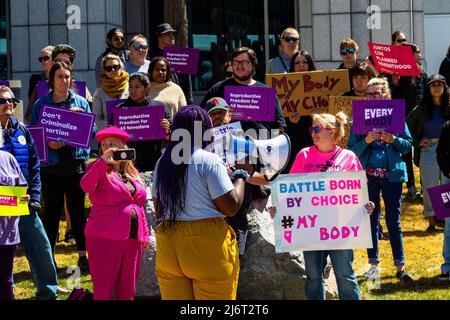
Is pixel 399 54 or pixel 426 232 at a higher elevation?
pixel 399 54

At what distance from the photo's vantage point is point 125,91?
12.0 metres

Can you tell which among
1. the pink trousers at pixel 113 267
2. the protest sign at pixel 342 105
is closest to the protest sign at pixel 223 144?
the pink trousers at pixel 113 267

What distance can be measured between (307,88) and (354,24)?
7.10 metres

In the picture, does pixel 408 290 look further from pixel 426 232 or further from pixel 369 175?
pixel 426 232

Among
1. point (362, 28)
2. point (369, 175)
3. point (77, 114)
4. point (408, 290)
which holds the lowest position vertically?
point (408, 290)

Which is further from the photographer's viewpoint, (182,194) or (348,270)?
(348,270)

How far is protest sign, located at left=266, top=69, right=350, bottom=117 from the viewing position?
12227 millimetres

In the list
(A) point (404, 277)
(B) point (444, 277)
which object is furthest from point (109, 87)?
(B) point (444, 277)

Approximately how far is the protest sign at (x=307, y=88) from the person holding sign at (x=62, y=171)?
2.32 meters

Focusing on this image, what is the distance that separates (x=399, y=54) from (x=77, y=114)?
15.8 feet

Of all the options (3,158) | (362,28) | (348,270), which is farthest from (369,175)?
(362,28)

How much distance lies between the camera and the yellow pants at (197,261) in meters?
7.22

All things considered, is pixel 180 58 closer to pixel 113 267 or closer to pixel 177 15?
pixel 177 15

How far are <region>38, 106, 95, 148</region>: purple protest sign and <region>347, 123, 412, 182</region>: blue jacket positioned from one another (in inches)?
103
